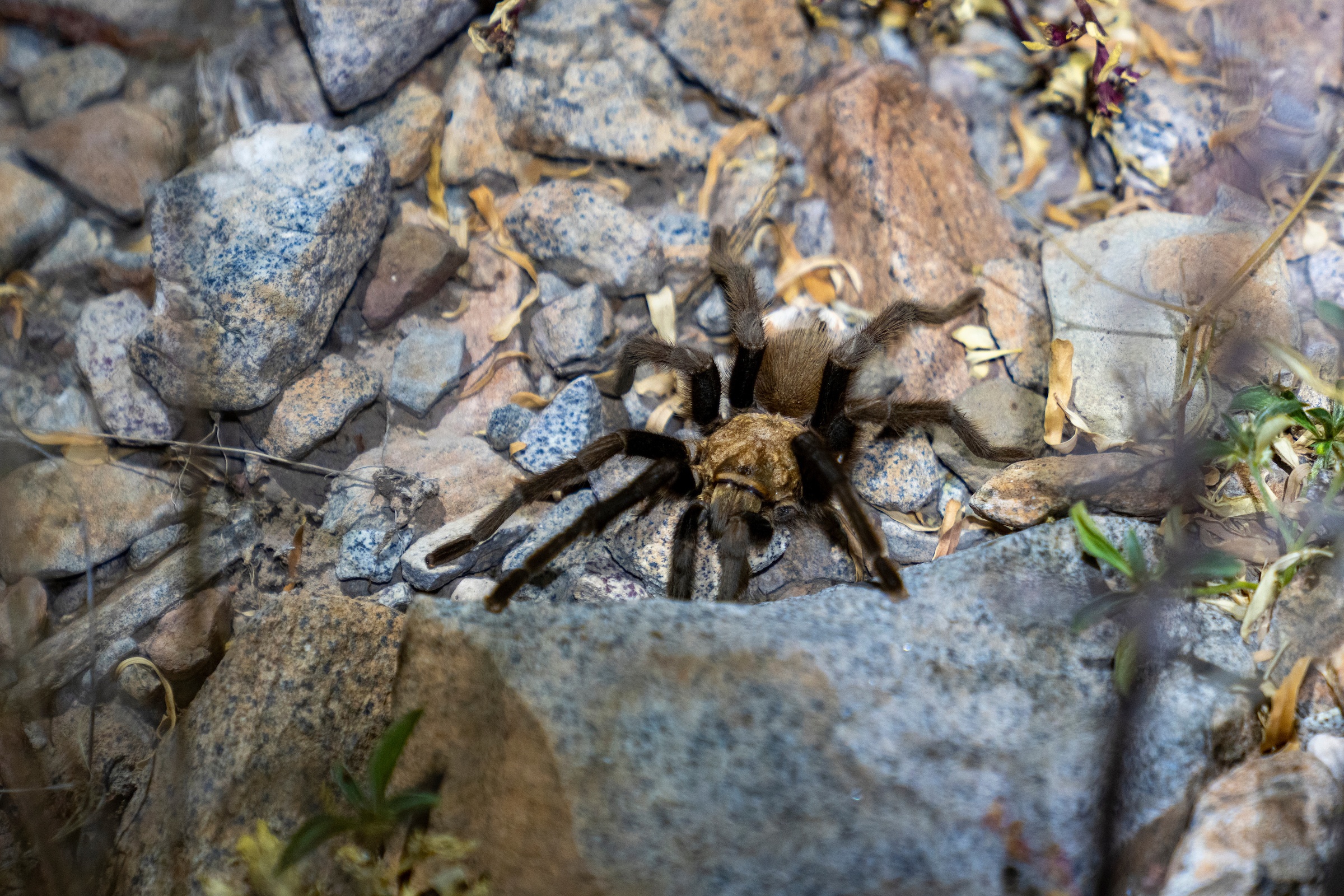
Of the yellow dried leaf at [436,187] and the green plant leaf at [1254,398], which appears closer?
the green plant leaf at [1254,398]

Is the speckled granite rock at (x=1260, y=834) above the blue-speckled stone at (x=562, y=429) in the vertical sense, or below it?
below

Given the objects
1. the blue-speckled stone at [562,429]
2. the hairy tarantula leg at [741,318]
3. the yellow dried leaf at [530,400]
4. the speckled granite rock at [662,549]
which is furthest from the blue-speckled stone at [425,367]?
the hairy tarantula leg at [741,318]

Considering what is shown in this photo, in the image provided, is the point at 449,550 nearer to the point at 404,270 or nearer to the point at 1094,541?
the point at 404,270

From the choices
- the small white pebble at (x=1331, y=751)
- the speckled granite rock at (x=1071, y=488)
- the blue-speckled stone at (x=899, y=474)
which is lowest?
the small white pebble at (x=1331, y=751)

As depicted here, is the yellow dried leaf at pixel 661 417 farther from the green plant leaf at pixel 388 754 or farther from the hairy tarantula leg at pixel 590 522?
the green plant leaf at pixel 388 754

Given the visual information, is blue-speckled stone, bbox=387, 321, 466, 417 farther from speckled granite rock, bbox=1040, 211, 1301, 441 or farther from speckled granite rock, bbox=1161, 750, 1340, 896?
speckled granite rock, bbox=1161, 750, 1340, 896

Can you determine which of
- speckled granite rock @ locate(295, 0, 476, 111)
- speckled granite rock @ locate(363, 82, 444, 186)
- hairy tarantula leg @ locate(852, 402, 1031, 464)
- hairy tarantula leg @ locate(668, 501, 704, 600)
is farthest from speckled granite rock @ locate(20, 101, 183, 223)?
hairy tarantula leg @ locate(852, 402, 1031, 464)

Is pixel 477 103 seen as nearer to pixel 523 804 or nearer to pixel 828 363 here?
pixel 828 363
